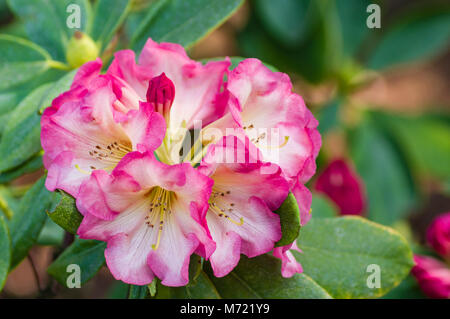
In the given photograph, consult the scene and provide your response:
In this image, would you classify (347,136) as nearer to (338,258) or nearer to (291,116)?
(338,258)

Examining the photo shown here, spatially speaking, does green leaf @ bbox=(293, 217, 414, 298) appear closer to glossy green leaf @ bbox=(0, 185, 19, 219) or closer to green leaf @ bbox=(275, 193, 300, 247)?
green leaf @ bbox=(275, 193, 300, 247)

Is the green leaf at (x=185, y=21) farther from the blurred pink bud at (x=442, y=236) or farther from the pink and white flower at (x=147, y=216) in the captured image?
the blurred pink bud at (x=442, y=236)

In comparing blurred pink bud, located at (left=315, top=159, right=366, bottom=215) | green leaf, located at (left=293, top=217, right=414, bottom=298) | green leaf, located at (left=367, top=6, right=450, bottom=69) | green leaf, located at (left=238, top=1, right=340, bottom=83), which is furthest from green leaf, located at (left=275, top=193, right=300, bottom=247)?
green leaf, located at (left=367, top=6, right=450, bottom=69)

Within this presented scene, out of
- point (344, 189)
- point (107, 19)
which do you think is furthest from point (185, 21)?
point (344, 189)
